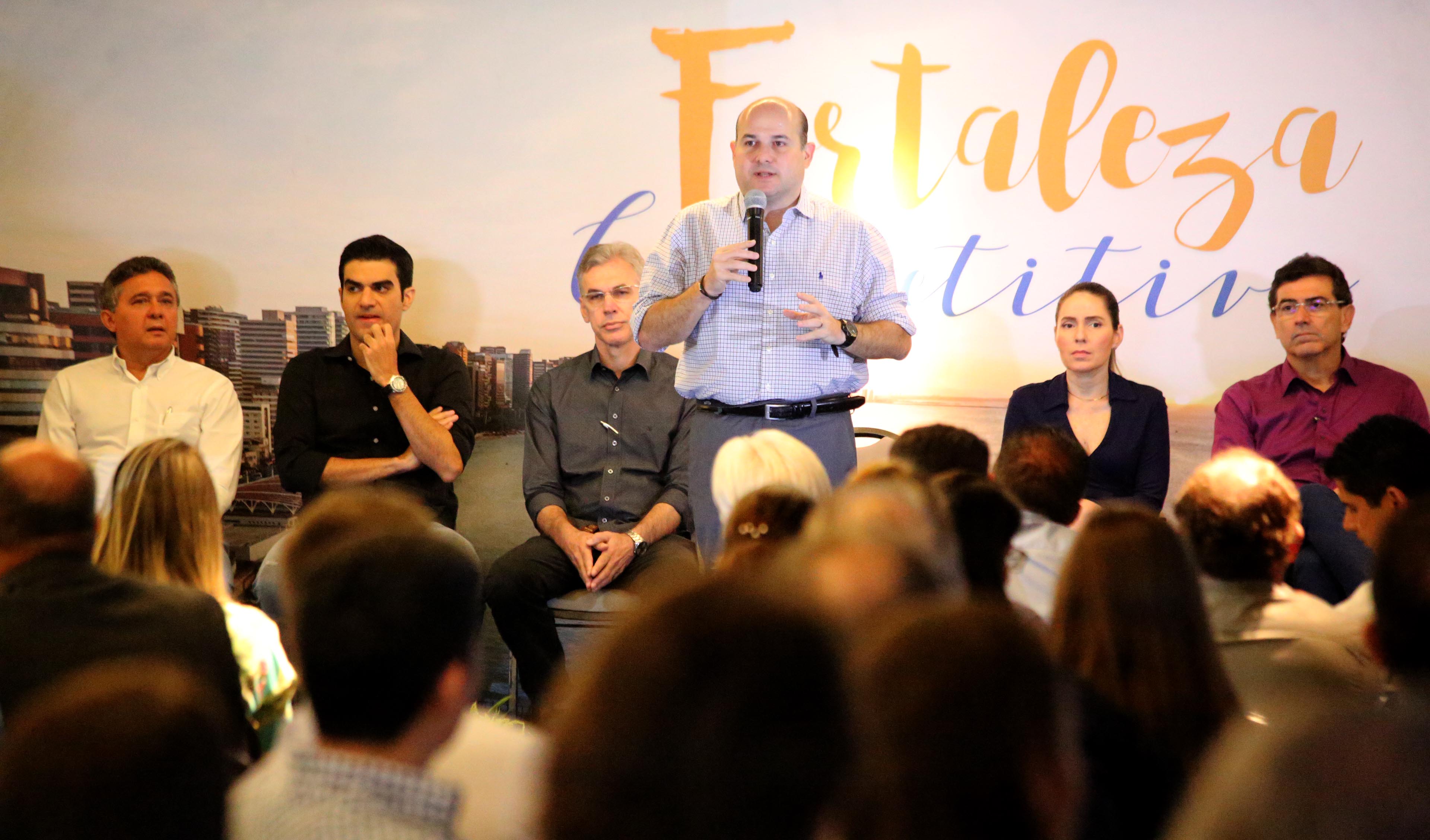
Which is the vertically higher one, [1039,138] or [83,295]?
[1039,138]

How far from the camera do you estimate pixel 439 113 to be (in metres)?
3.96

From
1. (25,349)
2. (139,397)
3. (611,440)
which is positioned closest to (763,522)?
(611,440)

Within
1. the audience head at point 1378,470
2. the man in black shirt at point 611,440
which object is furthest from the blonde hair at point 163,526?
the audience head at point 1378,470

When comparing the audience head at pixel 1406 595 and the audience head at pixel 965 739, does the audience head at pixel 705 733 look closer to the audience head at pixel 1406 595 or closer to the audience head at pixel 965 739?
the audience head at pixel 965 739

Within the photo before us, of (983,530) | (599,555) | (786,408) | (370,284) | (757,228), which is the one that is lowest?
(599,555)

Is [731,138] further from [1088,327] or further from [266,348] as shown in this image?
[266,348]

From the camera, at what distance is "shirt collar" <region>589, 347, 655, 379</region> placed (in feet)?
11.2

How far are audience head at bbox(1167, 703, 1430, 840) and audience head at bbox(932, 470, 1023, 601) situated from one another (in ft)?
3.32

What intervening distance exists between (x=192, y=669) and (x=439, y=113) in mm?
2951

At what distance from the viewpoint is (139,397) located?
3582 millimetres

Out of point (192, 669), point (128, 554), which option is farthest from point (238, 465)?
point (192, 669)

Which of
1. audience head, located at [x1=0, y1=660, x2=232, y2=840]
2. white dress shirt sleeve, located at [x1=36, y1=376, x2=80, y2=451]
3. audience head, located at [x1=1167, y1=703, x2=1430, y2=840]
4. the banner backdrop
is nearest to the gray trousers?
the banner backdrop

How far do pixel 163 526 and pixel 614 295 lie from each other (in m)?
1.77

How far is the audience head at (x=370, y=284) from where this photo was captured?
3447 millimetres
